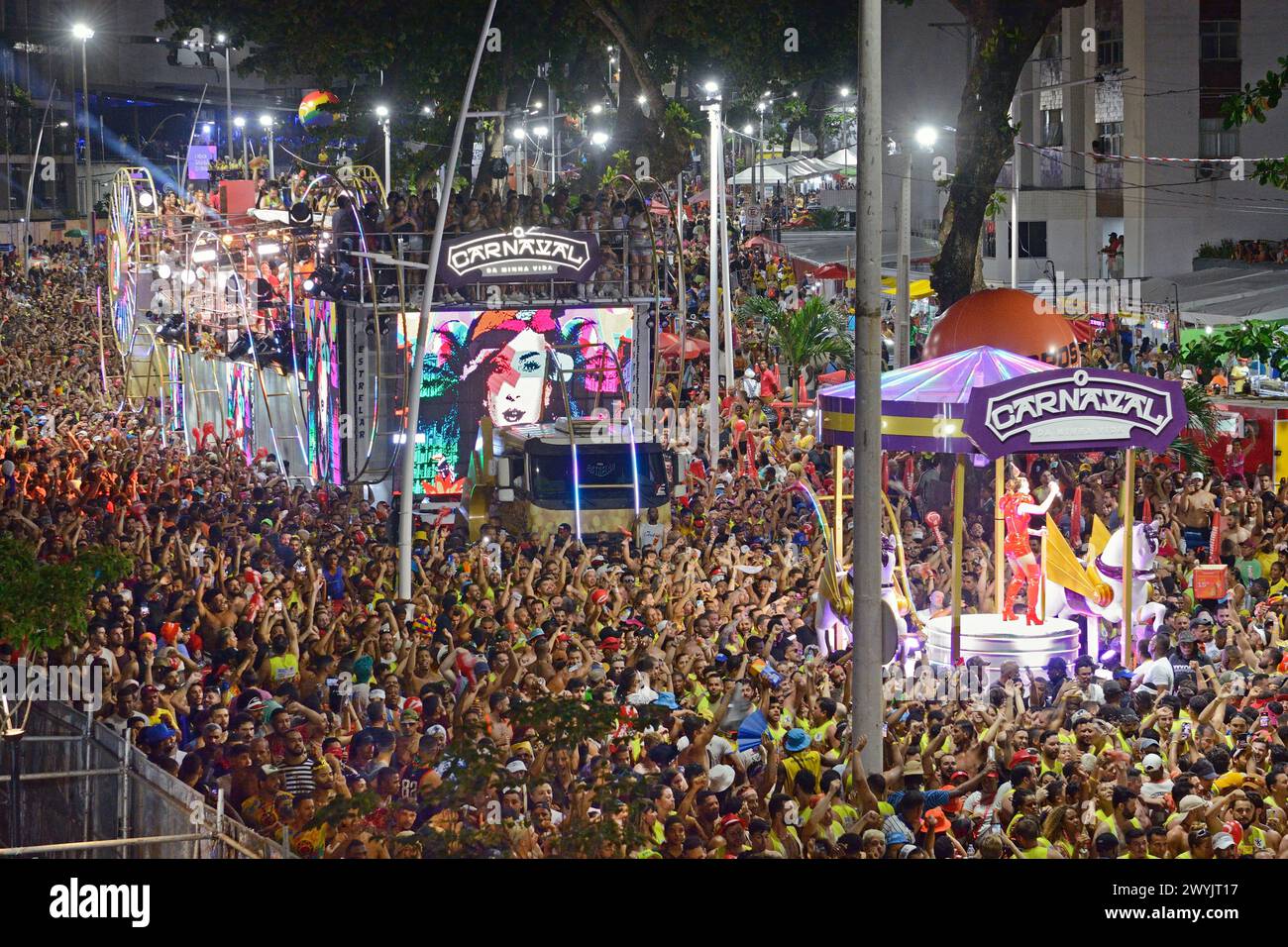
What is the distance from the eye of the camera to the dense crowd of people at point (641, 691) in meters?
10.9

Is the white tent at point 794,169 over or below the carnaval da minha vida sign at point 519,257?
over

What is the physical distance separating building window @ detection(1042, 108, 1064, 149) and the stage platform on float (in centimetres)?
3660

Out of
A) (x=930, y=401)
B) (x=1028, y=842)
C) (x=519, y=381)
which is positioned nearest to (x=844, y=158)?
(x=519, y=381)

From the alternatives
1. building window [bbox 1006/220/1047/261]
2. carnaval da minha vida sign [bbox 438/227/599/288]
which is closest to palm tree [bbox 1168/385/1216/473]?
carnaval da minha vida sign [bbox 438/227/599/288]

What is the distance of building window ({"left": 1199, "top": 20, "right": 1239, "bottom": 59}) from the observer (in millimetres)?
42406

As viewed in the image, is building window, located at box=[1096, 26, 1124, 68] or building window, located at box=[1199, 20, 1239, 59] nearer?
building window, located at box=[1199, 20, 1239, 59]

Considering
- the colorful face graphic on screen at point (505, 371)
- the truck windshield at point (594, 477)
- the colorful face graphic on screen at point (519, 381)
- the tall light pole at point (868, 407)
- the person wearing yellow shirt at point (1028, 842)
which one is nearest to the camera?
the person wearing yellow shirt at point (1028, 842)

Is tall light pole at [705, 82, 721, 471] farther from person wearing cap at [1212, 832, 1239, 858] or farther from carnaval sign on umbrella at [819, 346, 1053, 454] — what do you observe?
person wearing cap at [1212, 832, 1239, 858]

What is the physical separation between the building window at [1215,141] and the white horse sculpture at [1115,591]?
90.8 ft

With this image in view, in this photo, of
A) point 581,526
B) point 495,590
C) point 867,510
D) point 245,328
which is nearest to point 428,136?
point 245,328

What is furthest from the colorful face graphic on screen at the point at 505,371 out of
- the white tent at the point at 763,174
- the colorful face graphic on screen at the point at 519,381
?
the white tent at the point at 763,174

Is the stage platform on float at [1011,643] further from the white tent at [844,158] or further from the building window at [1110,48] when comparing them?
the white tent at [844,158]

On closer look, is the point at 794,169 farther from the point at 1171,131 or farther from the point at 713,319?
the point at 713,319

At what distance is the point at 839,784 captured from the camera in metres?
11.5
